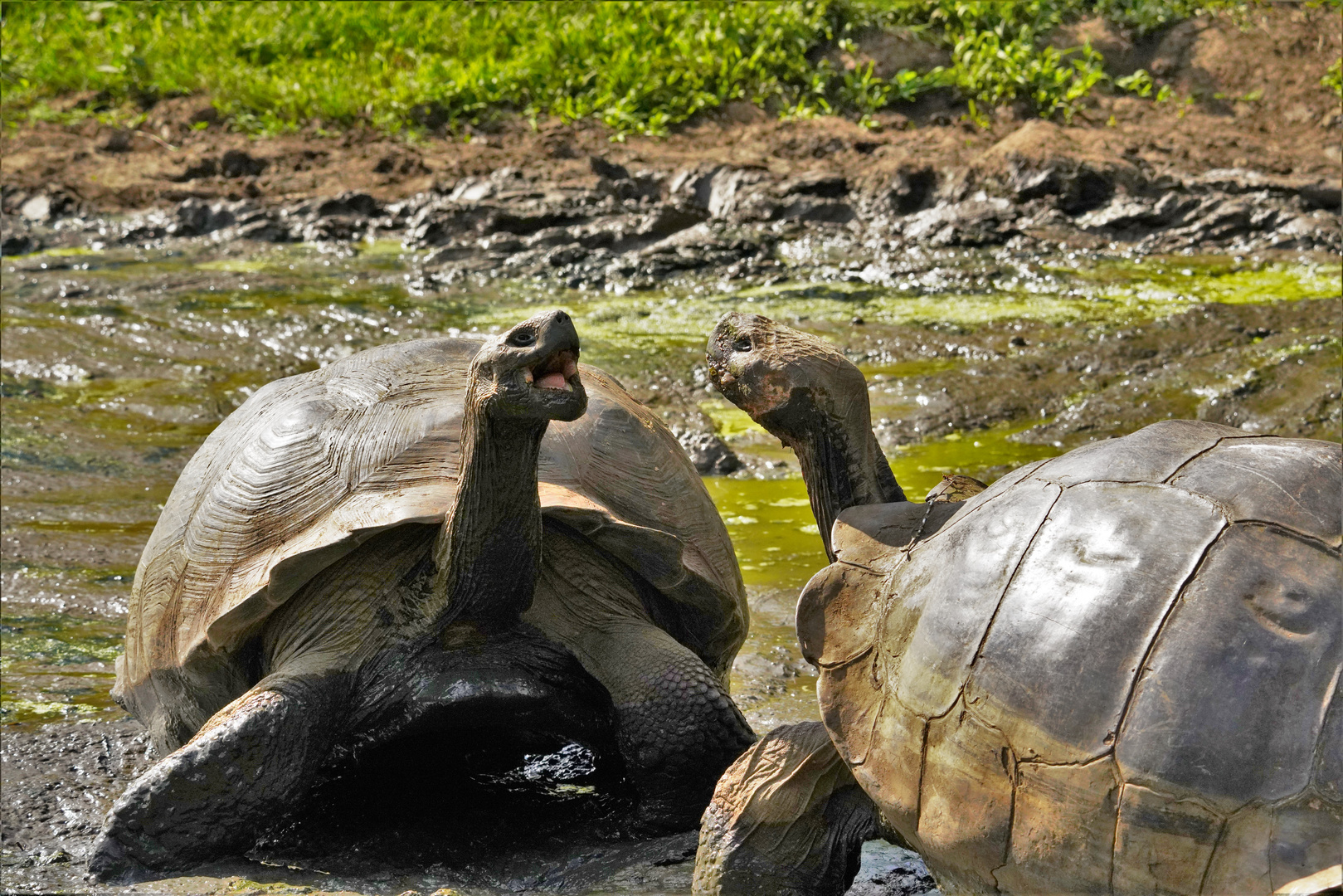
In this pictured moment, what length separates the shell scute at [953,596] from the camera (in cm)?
242

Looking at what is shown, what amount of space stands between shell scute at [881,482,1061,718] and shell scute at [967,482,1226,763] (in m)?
0.03

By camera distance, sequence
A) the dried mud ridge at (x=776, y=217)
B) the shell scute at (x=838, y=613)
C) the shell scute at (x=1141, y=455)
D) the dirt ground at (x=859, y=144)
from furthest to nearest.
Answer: the dirt ground at (x=859, y=144) → the dried mud ridge at (x=776, y=217) → the shell scute at (x=838, y=613) → the shell scute at (x=1141, y=455)

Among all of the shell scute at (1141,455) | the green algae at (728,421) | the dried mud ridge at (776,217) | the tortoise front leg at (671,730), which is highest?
the shell scute at (1141,455)

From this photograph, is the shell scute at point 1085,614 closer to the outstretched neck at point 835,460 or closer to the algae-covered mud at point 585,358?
the outstretched neck at point 835,460

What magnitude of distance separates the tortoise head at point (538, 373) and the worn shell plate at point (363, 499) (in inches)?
16.7

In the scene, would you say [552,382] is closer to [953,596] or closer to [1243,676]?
[953,596]

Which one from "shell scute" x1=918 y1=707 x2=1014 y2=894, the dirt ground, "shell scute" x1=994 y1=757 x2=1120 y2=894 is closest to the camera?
"shell scute" x1=994 y1=757 x2=1120 y2=894

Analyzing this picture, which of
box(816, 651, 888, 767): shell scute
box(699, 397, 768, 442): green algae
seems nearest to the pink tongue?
box(816, 651, 888, 767): shell scute

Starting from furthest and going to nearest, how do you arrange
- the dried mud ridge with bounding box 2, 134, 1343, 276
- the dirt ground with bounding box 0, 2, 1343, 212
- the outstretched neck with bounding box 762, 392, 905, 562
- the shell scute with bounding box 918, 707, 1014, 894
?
the dirt ground with bounding box 0, 2, 1343, 212 < the dried mud ridge with bounding box 2, 134, 1343, 276 < the outstretched neck with bounding box 762, 392, 905, 562 < the shell scute with bounding box 918, 707, 1014, 894

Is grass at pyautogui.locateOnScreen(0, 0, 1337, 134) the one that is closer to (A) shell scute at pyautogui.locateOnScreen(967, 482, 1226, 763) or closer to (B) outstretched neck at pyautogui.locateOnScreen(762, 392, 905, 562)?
(B) outstretched neck at pyautogui.locateOnScreen(762, 392, 905, 562)

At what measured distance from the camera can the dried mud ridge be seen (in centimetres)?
1020

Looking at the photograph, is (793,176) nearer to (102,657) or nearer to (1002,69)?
(1002,69)

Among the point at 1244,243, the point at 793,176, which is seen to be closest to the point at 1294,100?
the point at 1244,243

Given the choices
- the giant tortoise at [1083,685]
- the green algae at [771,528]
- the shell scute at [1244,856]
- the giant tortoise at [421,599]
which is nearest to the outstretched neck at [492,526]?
the giant tortoise at [421,599]
